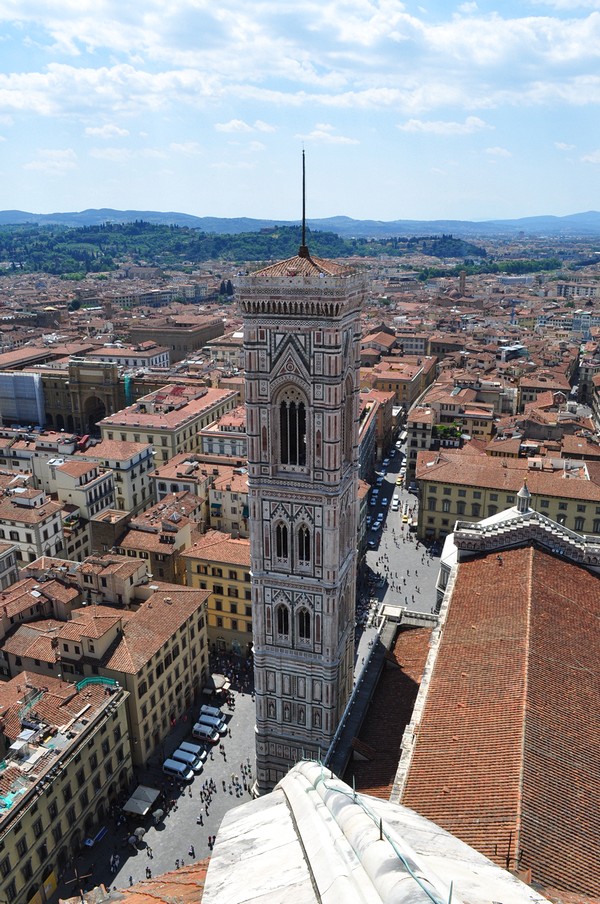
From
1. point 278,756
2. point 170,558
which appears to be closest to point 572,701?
point 278,756

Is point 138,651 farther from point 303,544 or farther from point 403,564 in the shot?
point 403,564

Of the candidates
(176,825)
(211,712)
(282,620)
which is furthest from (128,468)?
(282,620)

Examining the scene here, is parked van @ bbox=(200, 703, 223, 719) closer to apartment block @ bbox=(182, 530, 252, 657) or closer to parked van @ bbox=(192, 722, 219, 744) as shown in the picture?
parked van @ bbox=(192, 722, 219, 744)

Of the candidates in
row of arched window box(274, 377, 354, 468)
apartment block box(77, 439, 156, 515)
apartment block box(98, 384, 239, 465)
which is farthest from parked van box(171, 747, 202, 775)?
apartment block box(98, 384, 239, 465)

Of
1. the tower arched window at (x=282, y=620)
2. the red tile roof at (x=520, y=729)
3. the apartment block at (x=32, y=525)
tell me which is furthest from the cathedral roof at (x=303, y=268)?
the apartment block at (x=32, y=525)

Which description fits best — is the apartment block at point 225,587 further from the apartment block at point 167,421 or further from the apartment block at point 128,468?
the apartment block at point 167,421
